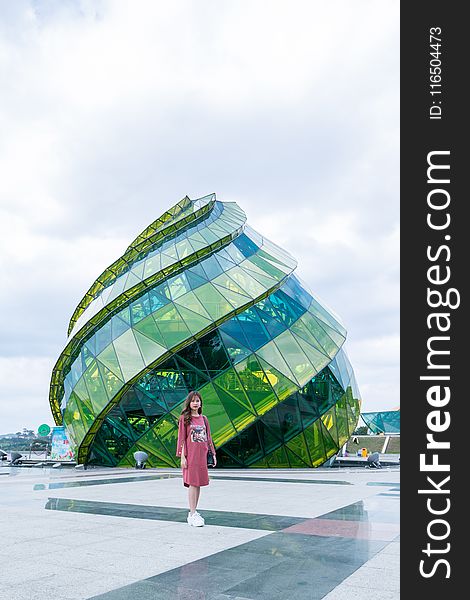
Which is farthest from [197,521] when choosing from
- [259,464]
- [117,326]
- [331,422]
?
[331,422]

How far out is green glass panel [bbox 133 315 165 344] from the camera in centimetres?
2195

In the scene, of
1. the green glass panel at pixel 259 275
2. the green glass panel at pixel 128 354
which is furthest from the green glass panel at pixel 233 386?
the green glass panel at pixel 259 275

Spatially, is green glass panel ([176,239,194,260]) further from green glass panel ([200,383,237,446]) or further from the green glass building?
green glass panel ([200,383,237,446])

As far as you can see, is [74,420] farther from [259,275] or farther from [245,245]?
[245,245]

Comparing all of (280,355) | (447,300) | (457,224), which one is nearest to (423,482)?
(447,300)

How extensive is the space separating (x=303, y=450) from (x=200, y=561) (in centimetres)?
1872

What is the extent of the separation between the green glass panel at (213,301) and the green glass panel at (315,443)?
608 centimetres

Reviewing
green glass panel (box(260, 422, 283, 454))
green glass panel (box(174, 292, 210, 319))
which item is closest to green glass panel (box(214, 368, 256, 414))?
green glass panel (box(260, 422, 283, 454))

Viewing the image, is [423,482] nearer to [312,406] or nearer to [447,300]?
[447,300]

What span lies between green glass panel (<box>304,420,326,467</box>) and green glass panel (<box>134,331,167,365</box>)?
22.7ft

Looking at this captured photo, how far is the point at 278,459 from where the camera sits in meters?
23.3

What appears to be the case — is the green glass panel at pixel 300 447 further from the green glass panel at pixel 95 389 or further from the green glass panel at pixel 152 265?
the green glass panel at pixel 152 265

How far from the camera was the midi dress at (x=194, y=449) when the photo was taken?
822 cm

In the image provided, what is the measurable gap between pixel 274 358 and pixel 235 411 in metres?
2.55
